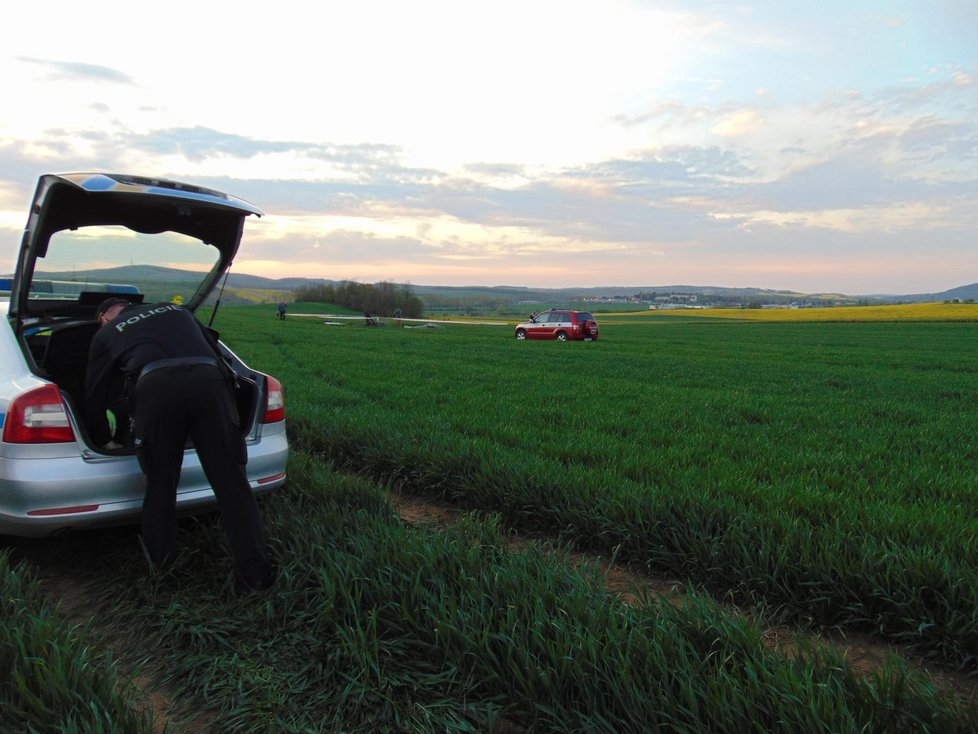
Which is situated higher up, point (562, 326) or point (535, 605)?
point (535, 605)

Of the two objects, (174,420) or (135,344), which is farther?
(135,344)

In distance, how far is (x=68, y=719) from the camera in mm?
2027

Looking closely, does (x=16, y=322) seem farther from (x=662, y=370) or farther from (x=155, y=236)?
(x=662, y=370)

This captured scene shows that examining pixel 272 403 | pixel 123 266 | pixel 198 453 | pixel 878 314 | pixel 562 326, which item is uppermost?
pixel 123 266

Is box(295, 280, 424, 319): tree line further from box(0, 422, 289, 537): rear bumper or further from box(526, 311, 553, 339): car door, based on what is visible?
box(0, 422, 289, 537): rear bumper

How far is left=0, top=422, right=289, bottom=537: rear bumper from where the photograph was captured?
3193 millimetres

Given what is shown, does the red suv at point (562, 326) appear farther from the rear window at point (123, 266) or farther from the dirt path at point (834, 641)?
the dirt path at point (834, 641)

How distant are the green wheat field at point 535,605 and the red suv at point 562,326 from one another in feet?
81.7

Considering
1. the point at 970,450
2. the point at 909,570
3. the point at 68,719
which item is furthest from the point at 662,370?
the point at 68,719

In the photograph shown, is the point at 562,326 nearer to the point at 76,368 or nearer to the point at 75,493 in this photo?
the point at 76,368

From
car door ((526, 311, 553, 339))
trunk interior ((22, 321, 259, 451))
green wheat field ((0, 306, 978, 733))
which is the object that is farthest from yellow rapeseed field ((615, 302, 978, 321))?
trunk interior ((22, 321, 259, 451))

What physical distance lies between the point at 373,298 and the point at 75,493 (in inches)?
3180

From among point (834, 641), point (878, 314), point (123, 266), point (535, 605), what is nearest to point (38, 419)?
point (123, 266)

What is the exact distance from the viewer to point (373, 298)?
270 feet
